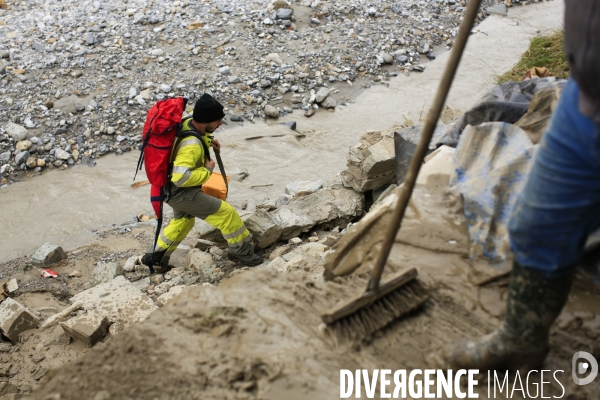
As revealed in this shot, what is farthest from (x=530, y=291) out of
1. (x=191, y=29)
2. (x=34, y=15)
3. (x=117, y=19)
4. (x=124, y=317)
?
(x=34, y=15)

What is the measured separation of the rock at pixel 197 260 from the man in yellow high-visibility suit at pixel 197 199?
20 centimetres

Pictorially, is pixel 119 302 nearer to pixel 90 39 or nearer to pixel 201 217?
pixel 201 217

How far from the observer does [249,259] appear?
4.89 meters

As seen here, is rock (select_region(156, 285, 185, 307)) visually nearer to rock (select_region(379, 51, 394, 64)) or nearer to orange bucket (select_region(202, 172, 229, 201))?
orange bucket (select_region(202, 172, 229, 201))

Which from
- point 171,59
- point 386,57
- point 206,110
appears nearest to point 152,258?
point 206,110

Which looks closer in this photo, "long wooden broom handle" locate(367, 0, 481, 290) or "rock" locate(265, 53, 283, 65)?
"long wooden broom handle" locate(367, 0, 481, 290)

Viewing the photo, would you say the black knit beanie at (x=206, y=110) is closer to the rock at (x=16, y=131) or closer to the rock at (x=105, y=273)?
the rock at (x=105, y=273)

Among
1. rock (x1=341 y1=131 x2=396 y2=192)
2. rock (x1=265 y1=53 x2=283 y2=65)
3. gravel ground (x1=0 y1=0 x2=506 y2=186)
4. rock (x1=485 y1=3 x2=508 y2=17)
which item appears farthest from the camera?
rock (x1=485 y1=3 x2=508 y2=17)

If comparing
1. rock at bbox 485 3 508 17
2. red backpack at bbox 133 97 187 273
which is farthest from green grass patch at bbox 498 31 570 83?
rock at bbox 485 3 508 17

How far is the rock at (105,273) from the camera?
15.6ft

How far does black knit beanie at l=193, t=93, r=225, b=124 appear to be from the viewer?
4.29m

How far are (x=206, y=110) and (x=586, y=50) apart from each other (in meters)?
3.21

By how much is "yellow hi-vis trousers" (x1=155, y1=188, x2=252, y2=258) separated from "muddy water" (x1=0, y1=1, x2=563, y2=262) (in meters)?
1.45

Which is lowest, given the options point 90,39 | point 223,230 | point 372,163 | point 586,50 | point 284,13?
point 223,230
